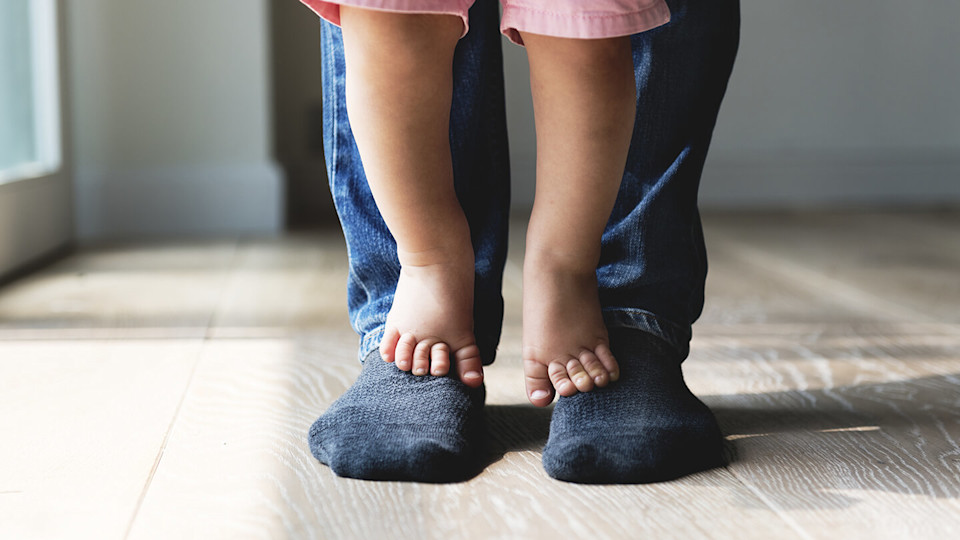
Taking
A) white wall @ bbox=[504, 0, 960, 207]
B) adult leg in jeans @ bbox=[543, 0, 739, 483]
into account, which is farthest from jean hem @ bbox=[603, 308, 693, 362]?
white wall @ bbox=[504, 0, 960, 207]

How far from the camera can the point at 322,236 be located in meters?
1.78

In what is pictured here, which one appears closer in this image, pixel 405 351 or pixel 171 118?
pixel 405 351

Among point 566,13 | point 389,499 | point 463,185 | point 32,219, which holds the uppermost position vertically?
point 566,13

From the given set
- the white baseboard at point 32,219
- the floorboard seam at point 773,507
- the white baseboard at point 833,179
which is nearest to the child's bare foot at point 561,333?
the floorboard seam at point 773,507

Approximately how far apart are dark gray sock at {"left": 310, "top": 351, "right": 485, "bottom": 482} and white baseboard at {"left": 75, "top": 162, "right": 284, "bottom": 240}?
4.14 feet

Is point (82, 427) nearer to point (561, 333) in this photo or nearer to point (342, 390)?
point (342, 390)

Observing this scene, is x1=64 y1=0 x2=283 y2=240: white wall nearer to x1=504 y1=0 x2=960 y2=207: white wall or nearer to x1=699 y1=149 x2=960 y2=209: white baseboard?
x1=504 y1=0 x2=960 y2=207: white wall

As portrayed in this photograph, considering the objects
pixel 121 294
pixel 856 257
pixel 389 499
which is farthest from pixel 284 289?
pixel 856 257

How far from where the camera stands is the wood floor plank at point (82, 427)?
50 cm

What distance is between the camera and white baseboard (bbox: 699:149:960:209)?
7.98 ft

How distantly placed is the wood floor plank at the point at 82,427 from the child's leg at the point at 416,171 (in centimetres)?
18

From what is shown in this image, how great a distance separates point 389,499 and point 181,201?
1.46m

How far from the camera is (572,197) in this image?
596mm

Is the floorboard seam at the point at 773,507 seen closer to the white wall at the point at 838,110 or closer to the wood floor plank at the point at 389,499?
the wood floor plank at the point at 389,499
